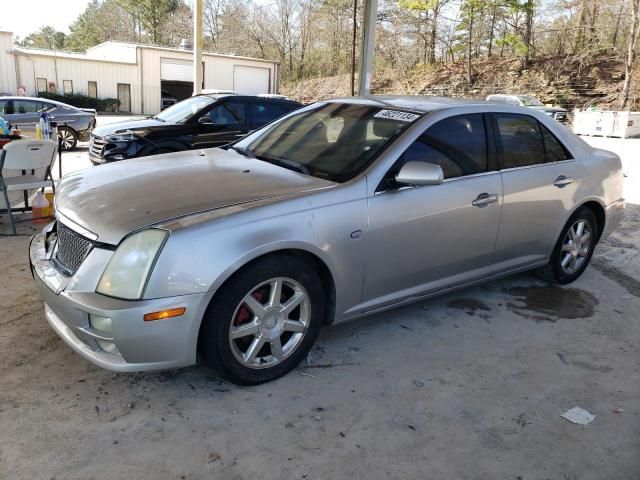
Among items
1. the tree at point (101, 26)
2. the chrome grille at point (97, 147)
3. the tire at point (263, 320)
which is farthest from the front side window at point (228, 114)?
the tree at point (101, 26)

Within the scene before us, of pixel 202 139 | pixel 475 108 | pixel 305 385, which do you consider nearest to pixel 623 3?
pixel 202 139

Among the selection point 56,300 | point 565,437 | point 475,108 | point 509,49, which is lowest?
point 565,437

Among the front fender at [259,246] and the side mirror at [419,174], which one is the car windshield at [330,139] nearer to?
the side mirror at [419,174]

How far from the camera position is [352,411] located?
9.34 ft

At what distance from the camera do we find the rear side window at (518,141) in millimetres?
4059

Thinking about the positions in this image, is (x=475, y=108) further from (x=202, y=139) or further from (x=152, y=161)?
(x=202, y=139)

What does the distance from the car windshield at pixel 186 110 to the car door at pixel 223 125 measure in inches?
8.8

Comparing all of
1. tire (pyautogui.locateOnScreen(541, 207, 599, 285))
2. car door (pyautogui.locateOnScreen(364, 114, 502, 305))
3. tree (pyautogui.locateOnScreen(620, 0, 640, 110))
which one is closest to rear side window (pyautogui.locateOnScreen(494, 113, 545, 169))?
car door (pyautogui.locateOnScreen(364, 114, 502, 305))

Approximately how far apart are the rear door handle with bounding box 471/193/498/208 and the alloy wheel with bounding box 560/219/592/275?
1218 millimetres

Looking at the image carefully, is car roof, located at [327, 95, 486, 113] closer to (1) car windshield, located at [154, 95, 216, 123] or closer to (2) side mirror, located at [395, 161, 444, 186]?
(2) side mirror, located at [395, 161, 444, 186]

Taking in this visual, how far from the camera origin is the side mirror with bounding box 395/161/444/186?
129 inches

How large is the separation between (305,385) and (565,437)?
1.36 metres

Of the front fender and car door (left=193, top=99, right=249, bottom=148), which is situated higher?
car door (left=193, top=99, right=249, bottom=148)

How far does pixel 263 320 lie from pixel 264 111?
6.70 m
